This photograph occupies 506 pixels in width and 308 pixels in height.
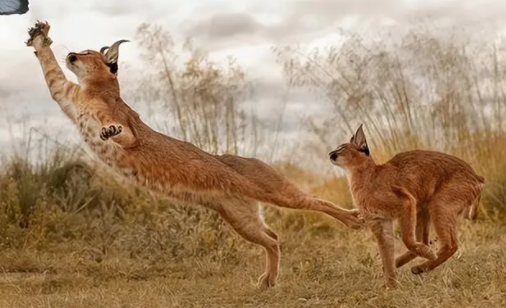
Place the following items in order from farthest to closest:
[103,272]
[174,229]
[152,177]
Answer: [174,229] < [103,272] < [152,177]

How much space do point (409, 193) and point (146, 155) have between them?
5.89 ft

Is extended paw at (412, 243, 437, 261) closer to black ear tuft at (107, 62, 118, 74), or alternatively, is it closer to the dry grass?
the dry grass

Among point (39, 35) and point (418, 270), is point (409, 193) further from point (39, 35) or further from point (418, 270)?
point (39, 35)

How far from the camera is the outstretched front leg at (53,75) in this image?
6254mm

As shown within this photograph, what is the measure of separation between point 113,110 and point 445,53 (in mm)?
6825

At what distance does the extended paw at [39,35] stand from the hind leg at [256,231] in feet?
5.76

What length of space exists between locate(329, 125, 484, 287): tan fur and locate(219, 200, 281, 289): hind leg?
822mm

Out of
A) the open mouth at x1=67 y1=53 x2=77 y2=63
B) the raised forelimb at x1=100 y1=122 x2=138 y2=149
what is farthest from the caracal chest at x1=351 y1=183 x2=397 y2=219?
the open mouth at x1=67 y1=53 x2=77 y2=63

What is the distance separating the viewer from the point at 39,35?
625cm

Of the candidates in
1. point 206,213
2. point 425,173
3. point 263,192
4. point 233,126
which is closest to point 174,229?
point 206,213

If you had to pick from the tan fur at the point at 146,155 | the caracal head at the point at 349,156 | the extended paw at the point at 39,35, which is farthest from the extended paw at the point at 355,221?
the extended paw at the point at 39,35

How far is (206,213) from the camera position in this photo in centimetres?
965

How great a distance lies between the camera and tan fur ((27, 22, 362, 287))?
242 inches

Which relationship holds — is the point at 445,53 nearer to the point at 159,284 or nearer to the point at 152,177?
the point at 159,284
